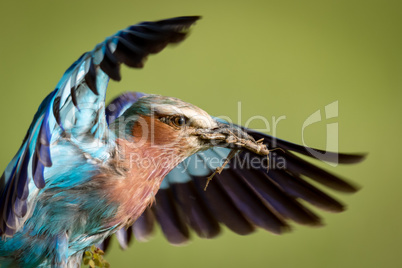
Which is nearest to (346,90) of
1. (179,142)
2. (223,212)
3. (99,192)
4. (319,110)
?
(319,110)

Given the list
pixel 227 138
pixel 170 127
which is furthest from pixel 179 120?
pixel 227 138

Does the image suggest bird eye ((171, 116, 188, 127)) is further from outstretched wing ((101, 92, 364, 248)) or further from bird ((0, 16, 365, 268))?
outstretched wing ((101, 92, 364, 248))

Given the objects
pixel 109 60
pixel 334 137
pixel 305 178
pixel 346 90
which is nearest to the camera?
pixel 109 60

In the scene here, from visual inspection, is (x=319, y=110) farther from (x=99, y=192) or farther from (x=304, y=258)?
(x=99, y=192)

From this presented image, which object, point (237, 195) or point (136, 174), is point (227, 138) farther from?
point (237, 195)

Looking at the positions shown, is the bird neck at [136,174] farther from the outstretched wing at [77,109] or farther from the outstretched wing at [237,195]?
the outstretched wing at [237,195]

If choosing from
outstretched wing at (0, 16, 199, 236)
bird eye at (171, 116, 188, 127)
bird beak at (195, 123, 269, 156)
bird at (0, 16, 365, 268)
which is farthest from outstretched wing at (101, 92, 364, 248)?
outstretched wing at (0, 16, 199, 236)
